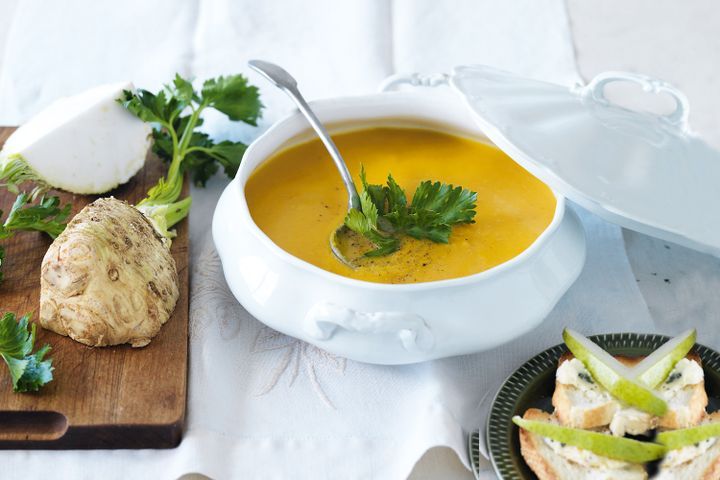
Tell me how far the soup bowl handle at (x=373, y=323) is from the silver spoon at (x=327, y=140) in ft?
0.48

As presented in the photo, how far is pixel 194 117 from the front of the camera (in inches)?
91.9

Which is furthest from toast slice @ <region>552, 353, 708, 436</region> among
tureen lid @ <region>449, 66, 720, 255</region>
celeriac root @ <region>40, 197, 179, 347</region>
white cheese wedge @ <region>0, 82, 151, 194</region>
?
white cheese wedge @ <region>0, 82, 151, 194</region>

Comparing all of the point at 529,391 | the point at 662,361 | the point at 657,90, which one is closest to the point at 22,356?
the point at 529,391

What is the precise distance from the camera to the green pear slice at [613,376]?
158 cm

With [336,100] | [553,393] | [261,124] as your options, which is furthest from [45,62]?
[553,393]

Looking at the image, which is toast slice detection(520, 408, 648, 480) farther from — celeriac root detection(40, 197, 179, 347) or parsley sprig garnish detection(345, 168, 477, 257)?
celeriac root detection(40, 197, 179, 347)

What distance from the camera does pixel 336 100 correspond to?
218 cm

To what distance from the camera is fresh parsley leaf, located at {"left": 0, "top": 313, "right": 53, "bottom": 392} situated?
1715 millimetres

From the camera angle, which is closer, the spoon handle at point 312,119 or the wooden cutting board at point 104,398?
the wooden cutting board at point 104,398

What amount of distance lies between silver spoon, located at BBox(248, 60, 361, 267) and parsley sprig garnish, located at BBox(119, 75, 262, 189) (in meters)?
0.18

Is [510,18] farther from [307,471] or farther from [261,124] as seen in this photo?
[307,471]

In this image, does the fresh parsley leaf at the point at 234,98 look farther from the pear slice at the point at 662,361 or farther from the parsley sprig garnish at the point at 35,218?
the pear slice at the point at 662,361

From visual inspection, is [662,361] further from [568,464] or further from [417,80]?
[417,80]

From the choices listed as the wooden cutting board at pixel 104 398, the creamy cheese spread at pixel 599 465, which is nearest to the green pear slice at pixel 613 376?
the creamy cheese spread at pixel 599 465
